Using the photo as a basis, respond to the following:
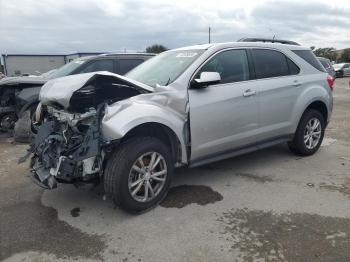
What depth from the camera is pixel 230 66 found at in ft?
16.0

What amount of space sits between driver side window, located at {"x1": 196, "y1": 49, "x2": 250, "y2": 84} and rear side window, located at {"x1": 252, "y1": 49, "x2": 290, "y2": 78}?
208 mm

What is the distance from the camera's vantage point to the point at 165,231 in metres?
3.68

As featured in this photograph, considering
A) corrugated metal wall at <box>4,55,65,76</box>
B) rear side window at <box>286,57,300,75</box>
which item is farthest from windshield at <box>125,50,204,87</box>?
corrugated metal wall at <box>4,55,65,76</box>

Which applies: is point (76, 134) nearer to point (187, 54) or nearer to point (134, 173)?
point (134, 173)

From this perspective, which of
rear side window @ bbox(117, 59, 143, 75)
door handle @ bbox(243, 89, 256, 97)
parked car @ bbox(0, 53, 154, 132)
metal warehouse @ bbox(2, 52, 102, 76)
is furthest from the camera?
metal warehouse @ bbox(2, 52, 102, 76)

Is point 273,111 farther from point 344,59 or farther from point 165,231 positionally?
point 344,59

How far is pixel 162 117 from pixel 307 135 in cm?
291

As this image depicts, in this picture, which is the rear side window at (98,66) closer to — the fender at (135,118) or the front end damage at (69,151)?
the front end damage at (69,151)

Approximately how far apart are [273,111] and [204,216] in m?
2.04

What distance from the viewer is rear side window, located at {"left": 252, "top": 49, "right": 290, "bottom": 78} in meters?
5.20

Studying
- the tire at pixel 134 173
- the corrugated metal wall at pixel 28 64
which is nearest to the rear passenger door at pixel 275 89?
the tire at pixel 134 173

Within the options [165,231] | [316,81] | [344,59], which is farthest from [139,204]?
[344,59]

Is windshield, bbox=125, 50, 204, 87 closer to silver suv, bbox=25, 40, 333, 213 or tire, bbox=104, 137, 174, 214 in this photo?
silver suv, bbox=25, 40, 333, 213

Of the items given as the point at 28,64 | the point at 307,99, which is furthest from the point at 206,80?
the point at 28,64
